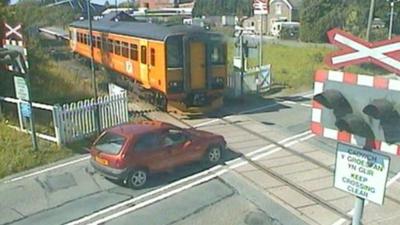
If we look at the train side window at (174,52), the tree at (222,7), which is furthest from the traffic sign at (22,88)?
the tree at (222,7)

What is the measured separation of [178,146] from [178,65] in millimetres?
5967

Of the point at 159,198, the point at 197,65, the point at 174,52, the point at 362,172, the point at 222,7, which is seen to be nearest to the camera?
the point at 362,172

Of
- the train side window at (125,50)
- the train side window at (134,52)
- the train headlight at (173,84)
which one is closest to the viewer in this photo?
the train headlight at (173,84)

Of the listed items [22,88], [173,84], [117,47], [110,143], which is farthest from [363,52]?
[117,47]

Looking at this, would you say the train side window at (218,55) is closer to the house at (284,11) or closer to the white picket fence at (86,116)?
the white picket fence at (86,116)

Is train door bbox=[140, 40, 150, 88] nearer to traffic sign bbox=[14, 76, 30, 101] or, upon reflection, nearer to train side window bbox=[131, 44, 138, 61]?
train side window bbox=[131, 44, 138, 61]

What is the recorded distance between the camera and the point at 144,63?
1669 centimetres

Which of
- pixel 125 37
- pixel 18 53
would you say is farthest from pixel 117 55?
pixel 18 53

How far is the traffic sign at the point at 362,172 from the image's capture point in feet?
12.0

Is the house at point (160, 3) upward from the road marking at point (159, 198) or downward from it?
upward

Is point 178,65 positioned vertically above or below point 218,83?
above

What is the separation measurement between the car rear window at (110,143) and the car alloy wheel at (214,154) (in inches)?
94.8

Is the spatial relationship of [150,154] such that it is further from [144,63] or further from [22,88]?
[144,63]

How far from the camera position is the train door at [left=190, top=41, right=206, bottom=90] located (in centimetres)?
1577
